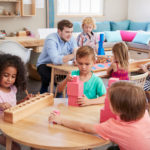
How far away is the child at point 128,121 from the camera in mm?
1291

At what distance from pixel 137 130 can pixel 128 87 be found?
0.22 metres

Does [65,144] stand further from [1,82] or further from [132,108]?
[1,82]

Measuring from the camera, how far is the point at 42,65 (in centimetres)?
347

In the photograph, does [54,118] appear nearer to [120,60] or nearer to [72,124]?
[72,124]

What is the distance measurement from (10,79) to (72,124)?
0.77 m

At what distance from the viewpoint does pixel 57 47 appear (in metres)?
3.39

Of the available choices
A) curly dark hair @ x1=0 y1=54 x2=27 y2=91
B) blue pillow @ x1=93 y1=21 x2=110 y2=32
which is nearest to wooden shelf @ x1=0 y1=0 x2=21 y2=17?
blue pillow @ x1=93 y1=21 x2=110 y2=32

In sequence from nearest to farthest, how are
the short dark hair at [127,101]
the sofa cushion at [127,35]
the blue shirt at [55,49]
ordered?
the short dark hair at [127,101]
the blue shirt at [55,49]
the sofa cushion at [127,35]

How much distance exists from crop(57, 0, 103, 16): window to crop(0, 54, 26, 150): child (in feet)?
15.6

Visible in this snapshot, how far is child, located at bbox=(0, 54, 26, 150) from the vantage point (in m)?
2.00

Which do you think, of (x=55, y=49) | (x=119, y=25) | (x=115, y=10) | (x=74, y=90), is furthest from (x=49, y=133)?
(x=115, y=10)

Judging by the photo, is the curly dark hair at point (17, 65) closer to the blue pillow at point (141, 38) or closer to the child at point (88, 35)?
the child at point (88, 35)

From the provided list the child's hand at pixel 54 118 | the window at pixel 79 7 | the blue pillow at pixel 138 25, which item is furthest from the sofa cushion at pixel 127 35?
the child's hand at pixel 54 118

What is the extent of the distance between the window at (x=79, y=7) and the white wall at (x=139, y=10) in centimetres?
110
